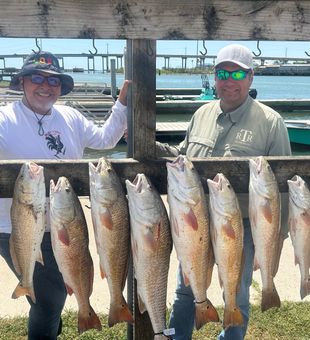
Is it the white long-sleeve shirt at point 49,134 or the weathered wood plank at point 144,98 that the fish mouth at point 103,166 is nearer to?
the weathered wood plank at point 144,98

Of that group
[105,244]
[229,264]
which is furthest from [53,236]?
[229,264]

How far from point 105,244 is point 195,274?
49cm

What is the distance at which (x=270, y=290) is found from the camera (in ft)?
8.32

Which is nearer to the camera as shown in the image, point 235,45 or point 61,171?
point 61,171

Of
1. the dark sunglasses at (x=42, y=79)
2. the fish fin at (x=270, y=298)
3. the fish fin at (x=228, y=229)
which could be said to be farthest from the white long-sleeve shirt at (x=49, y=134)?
the fish fin at (x=270, y=298)

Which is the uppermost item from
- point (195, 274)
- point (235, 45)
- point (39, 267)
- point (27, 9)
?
point (27, 9)

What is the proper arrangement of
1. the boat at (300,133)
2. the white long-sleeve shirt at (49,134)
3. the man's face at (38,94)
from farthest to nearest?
the boat at (300,133)
the man's face at (38,94)
the white long-sleeve shirt at (49,134)

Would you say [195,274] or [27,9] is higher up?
[27,9]

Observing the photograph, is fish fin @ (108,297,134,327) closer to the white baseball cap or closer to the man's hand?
the man's hand

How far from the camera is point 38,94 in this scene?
9.62 feet

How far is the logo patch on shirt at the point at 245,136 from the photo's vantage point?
300cm

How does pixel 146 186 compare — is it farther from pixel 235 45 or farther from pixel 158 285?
pixel 235 45

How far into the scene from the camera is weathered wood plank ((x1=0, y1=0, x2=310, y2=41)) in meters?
2.20

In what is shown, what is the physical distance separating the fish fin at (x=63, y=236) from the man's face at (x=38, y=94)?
96cm
